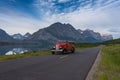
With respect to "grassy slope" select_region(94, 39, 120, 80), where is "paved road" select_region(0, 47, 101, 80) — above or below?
above

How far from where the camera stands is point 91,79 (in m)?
11.3

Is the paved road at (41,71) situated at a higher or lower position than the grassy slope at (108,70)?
higher

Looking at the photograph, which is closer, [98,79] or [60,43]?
[98,79]

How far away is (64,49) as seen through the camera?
36469 millimetres

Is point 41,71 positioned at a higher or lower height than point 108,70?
higher

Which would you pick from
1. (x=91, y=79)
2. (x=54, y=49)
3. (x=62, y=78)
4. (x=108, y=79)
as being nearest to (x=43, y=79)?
(x=62, y=78)

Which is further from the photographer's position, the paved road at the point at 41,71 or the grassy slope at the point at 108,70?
the grassy slope at the point at 108,70

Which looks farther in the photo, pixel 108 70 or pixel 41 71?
pixel 108 70

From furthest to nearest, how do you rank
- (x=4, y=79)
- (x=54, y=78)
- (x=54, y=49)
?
(x=54, y=49) < (x=54, y=78) < (x=4, y=79)

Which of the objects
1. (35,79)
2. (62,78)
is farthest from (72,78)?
(35,79)

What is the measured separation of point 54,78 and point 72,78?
3.22 ft

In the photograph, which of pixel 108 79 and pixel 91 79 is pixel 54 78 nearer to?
pixel 91 79

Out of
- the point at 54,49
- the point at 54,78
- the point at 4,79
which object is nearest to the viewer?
the point at 4,79

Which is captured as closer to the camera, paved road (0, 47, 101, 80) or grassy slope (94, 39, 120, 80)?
paved road (0, 47, 101, 80)
